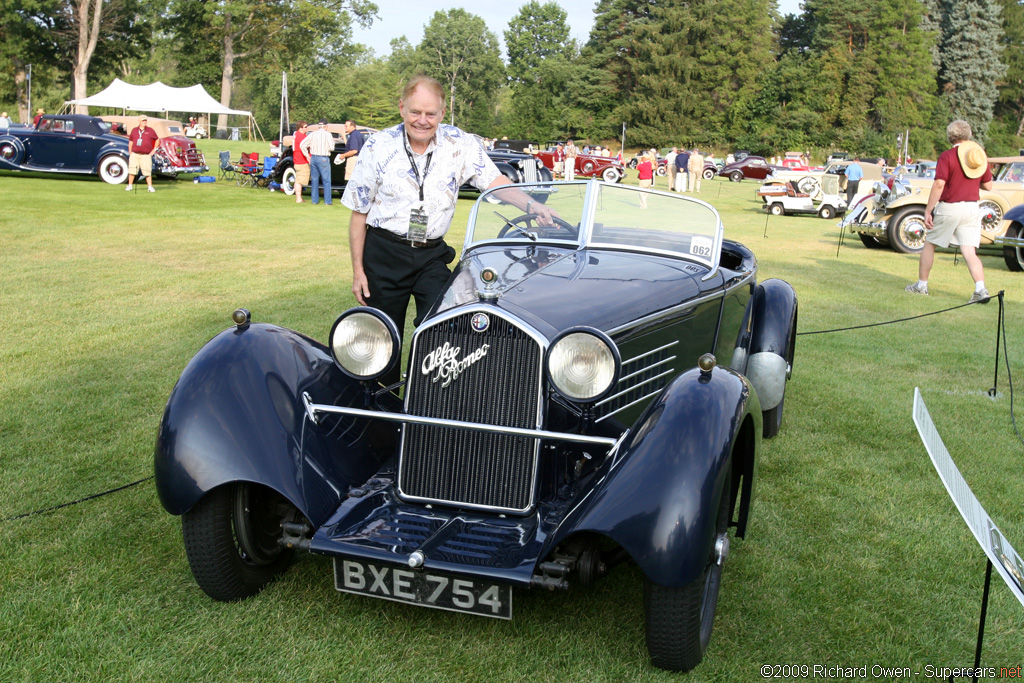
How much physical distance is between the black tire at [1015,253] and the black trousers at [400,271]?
11.4 m

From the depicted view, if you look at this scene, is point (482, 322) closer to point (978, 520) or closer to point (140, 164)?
point (978, 520)

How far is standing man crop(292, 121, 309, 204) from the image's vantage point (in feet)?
61.5

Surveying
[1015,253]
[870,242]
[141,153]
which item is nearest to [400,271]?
[1015,253]

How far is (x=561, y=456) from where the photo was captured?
3201 mm

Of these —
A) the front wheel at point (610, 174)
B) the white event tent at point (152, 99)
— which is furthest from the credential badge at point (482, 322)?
the white event tent at point (152, 99)

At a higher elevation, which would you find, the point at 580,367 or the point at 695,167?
the point at 695,167

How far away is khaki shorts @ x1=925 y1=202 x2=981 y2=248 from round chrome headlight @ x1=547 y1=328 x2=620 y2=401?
26.2 ft

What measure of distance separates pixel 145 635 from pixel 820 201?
24.0 meters

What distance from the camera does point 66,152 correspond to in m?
21.0

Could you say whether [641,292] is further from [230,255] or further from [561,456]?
[230,255]

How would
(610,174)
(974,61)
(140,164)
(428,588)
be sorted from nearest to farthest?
(428,588), (140,164), (610,174), (974,61)

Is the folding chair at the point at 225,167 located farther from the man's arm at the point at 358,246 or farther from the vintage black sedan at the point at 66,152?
the man's arm at the point at 358,246

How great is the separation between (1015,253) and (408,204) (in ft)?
38.4

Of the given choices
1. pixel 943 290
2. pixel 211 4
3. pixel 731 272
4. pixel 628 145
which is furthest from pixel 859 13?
pixel 731 272
